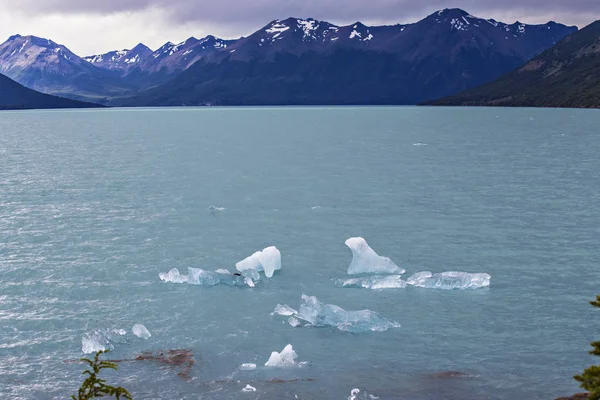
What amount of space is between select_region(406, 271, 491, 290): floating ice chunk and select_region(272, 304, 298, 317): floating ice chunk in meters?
7.23

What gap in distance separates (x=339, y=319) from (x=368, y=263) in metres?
7.20

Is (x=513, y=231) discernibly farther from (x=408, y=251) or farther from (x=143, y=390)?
(x=143, y=390)

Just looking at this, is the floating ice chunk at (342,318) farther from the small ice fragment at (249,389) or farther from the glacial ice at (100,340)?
the glacial ice at (100,340)

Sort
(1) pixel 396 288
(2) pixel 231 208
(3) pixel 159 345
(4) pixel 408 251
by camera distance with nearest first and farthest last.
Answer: (3) pixel 159 345
(1) pixel 396 288
(4) pixel 408 251
(2) pixel 231 208

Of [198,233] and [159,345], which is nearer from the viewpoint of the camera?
[159,345]

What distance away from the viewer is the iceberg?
109 feet

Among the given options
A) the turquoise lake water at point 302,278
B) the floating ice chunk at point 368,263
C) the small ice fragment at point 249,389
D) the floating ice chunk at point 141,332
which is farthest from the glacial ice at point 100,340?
the floating ice chunk at point 368,263

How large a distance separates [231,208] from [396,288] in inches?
924

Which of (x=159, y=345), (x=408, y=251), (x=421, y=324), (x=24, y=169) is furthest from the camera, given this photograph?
(x=24, y=169)

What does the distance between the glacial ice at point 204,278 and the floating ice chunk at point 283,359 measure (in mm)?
9014

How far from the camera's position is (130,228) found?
43875mm

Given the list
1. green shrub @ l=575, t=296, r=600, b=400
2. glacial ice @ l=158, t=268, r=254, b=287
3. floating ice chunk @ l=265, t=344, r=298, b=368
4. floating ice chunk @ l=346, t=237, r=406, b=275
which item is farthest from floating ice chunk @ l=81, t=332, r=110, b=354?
green shrub @ l=575, t=296, r=600, b=400

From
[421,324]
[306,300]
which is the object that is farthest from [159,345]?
[421,324]

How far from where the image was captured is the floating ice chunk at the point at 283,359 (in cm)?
2273
